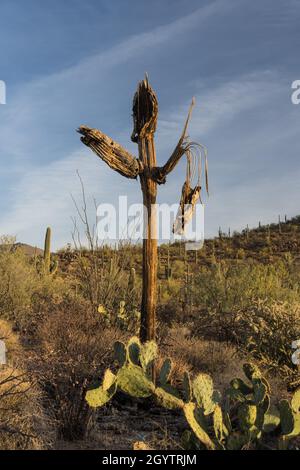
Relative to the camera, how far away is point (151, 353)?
6430mm

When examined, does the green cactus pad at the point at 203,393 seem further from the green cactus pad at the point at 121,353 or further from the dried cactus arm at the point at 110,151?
the dried cactus arm at the point at 110,151

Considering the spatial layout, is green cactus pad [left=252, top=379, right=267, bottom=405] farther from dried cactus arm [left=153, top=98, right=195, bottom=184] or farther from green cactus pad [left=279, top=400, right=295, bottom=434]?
dried cactus arm [left=153, top=98, right=195, bottom=184]

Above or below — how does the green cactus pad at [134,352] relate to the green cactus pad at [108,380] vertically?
above

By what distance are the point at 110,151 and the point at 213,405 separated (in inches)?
149

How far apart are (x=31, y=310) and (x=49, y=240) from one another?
878 cm

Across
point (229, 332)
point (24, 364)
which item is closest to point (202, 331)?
point (229, 332)

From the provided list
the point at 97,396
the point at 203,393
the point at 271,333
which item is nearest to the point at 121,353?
the point at 97,396

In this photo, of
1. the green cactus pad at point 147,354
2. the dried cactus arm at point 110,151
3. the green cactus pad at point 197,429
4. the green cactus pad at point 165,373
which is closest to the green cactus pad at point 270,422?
the green cactus pad at point 197,429

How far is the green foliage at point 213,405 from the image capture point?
521cm

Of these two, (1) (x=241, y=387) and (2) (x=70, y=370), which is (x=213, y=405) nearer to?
(1) (x=241, y=387)

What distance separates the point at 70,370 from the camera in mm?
6648

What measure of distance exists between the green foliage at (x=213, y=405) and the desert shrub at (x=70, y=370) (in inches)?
18.1

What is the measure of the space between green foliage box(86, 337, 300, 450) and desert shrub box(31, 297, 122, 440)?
18.1 inches
